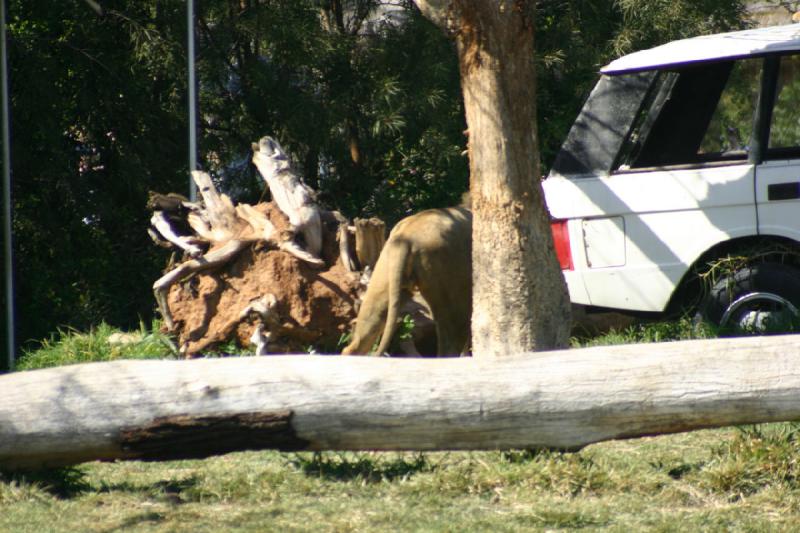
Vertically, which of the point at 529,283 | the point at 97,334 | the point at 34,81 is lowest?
the point at 97,334

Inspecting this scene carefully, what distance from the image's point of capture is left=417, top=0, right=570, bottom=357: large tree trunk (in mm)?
6039

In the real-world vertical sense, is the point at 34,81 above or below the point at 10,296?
above

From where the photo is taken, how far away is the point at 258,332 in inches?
338

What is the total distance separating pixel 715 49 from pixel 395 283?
2.62m

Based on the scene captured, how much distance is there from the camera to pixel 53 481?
554 centimetres

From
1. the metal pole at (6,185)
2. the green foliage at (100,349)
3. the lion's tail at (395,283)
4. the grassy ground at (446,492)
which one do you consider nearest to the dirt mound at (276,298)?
the green foliage at (100,349)

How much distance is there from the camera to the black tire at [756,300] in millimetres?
7867

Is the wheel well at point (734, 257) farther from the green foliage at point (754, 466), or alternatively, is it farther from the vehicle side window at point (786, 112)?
the green foliage at point (754, 466)

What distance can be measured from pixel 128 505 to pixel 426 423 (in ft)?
4.52

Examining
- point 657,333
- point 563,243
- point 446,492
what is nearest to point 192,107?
point 563,243

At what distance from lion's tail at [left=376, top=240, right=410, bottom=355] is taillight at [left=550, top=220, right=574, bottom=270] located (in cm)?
108

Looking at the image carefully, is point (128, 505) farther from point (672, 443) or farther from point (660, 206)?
point (660, 206)

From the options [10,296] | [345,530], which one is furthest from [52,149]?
[345,530]

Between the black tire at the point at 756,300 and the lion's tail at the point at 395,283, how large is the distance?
6.71ft
